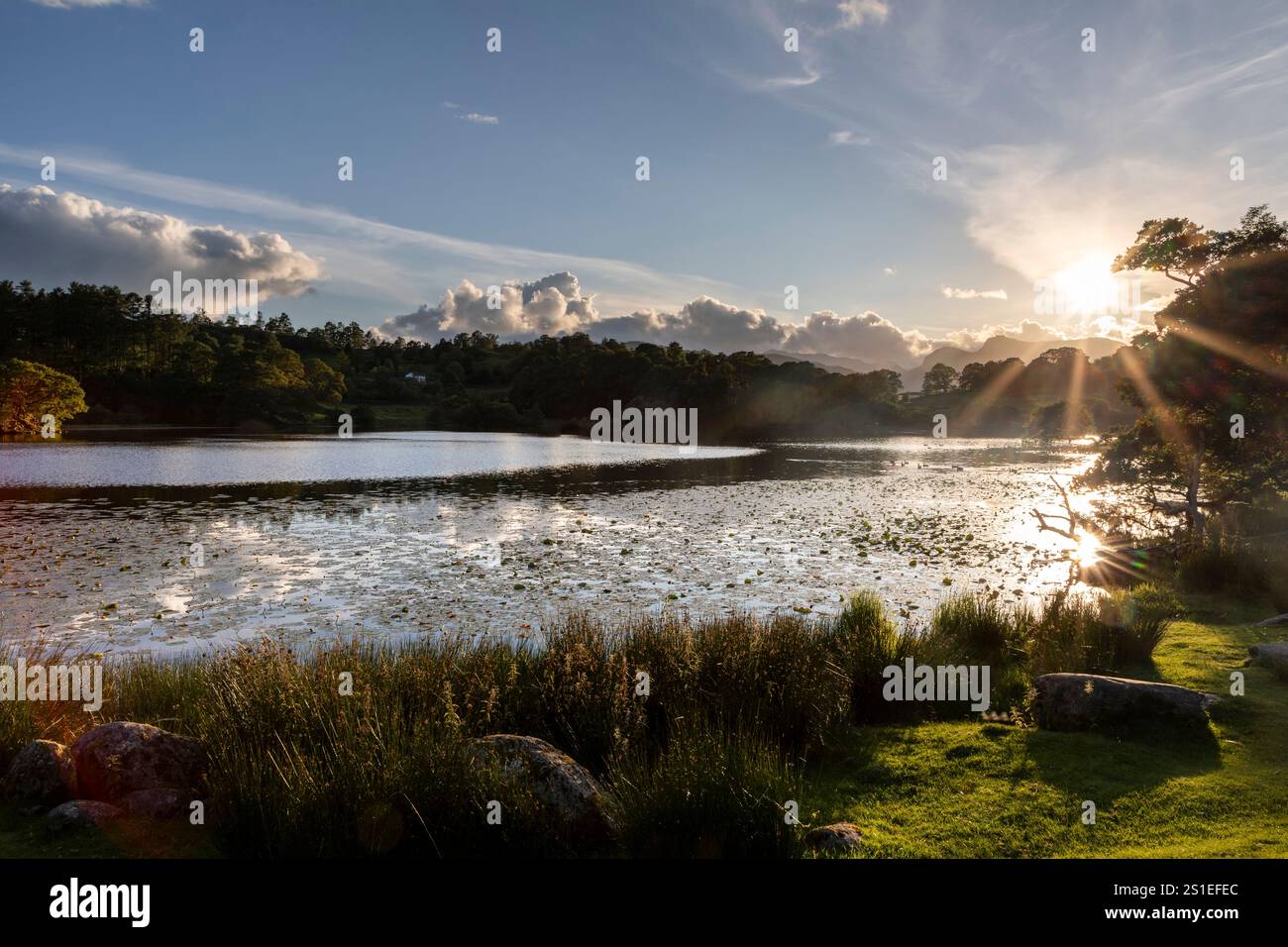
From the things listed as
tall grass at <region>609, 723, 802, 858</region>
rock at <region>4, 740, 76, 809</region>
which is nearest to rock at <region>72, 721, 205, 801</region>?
rock at <region>4, 740, 76, 809</region>

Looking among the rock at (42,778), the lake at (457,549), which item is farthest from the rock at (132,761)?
the lake at (457,549)

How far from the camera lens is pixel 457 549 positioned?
23469 mm

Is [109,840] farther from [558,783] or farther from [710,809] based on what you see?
[710,809]

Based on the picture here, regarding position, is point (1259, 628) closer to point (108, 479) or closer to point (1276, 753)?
point (1276, 753)

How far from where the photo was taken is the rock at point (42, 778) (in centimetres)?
722

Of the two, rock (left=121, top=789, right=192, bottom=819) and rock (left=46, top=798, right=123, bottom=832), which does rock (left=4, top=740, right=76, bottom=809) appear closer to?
rock (left=46, top=798, right=123, bottom=832)

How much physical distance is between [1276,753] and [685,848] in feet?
23.0

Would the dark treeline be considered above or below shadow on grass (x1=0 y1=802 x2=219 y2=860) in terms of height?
above

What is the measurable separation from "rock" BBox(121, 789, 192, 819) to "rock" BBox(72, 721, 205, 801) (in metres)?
0.16

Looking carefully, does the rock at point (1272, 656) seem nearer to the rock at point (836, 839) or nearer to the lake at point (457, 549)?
the lake at point (457, 549)

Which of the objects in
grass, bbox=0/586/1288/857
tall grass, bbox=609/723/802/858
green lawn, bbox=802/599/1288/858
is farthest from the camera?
green lawn, bbox=802/599/1288/858

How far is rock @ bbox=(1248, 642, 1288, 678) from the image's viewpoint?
416 inches

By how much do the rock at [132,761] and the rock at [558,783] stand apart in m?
2.96
